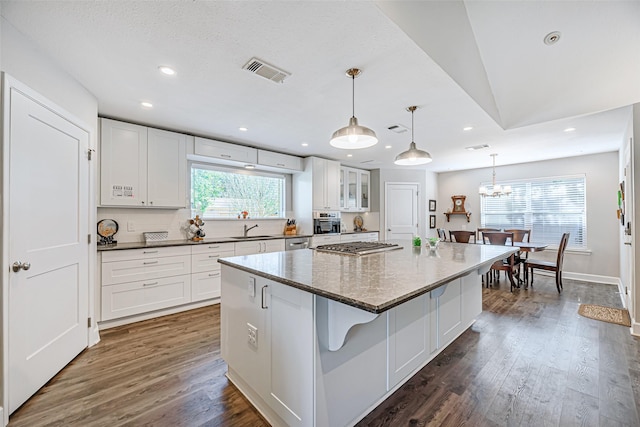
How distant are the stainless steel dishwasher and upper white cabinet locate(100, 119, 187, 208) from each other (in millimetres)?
1731

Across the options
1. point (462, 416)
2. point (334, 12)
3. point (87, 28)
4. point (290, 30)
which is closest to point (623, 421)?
point (462, 416)

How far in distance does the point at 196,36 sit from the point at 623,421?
3552 mm

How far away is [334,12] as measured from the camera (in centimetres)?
154

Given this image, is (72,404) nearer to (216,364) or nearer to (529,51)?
(216,364)

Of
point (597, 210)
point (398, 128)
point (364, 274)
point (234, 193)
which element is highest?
point (398, 128)

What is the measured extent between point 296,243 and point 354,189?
7.38 ft

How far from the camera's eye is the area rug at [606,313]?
3.16 m

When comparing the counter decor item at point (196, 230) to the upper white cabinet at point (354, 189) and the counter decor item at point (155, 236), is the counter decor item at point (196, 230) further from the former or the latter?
the upper white cabinet at point (354, 189)

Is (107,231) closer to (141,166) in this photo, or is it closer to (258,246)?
(141,166)

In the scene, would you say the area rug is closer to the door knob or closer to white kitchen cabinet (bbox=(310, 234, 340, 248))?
white kitchen cabinet (bbox=(310, 234, 340, 248))

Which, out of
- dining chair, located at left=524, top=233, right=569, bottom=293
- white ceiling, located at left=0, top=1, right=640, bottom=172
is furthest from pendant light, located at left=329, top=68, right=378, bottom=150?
dining chair, located at left=524, top=233, right=569, bottom=293

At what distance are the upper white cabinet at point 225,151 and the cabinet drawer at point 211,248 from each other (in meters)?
1.29

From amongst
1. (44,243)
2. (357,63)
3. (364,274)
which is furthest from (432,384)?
(44,243)

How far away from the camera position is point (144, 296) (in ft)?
10.3
